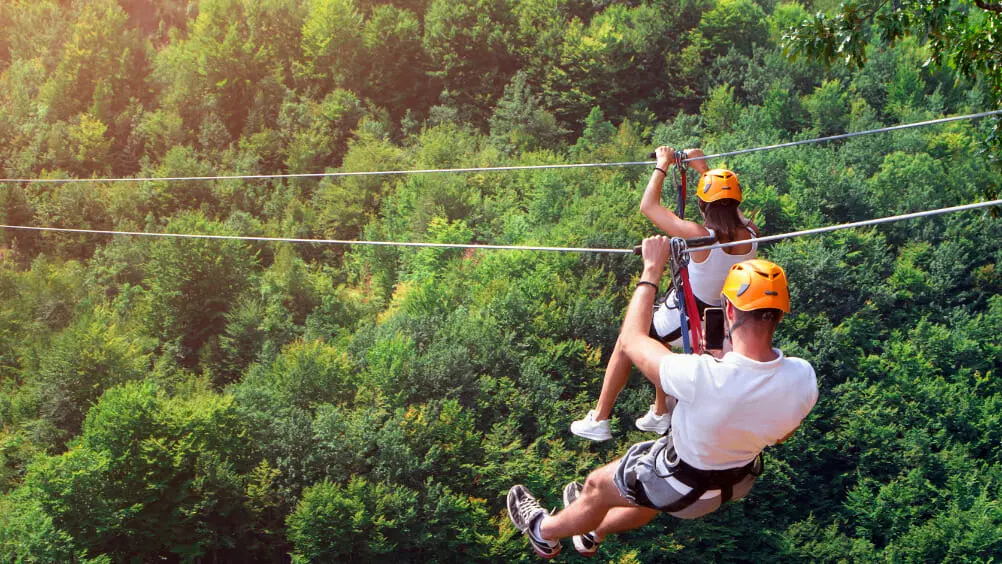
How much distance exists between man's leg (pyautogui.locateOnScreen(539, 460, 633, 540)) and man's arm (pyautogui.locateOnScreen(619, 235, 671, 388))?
946 millimetres

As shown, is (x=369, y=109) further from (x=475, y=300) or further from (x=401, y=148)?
(x=475, y=300)

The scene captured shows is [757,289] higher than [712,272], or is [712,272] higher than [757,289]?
[757,289]

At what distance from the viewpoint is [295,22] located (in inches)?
2179

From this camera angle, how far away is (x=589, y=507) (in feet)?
16.9

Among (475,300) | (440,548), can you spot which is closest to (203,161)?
(475,300)

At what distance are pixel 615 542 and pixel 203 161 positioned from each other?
1306 inches

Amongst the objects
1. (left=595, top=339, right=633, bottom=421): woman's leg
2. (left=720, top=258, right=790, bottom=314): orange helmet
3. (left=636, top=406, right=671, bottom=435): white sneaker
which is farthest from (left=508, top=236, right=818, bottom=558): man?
(left=636, top=406, right=671, bottom=435): white sneaker

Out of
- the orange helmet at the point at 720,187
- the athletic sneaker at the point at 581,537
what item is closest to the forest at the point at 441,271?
the orange helmet at the point at 720,187

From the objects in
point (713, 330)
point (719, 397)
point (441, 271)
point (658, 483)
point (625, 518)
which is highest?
point (719, 397)

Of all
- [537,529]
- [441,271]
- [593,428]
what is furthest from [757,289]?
[441,271]

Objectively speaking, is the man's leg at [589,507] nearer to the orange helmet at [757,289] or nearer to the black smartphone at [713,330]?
the black smartphone at [713,330]

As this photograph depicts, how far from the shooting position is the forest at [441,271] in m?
24.5

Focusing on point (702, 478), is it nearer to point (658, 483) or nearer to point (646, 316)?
point (658, 483)

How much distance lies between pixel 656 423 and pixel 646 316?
1.91 metres
